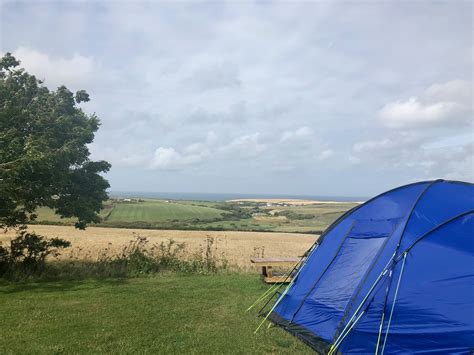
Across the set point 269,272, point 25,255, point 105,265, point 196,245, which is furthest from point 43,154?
point 196,245

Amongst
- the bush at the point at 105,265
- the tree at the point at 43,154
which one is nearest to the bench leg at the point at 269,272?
the bush at the point at 105,265

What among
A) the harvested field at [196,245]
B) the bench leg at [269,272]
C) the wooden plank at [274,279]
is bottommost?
the harvested field at [196,245]

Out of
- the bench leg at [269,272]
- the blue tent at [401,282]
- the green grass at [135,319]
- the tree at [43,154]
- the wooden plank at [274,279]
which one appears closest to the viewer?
the blue tent at [401,282]

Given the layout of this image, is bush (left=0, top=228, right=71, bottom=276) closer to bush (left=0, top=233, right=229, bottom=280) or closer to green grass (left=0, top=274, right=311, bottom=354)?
bush (left=0, top=233, right=229, bottom=280)

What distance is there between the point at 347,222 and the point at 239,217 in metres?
60.0

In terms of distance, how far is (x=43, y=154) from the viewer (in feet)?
37.3

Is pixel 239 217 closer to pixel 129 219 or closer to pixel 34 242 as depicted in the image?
pixel 129 219

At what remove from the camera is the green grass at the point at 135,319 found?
7113 millimetres

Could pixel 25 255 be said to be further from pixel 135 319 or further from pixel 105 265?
pixel 135 319

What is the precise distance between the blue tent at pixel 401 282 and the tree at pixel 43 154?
8.81 metres

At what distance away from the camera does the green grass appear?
7.11 metres

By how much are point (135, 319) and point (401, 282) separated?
5746 mm

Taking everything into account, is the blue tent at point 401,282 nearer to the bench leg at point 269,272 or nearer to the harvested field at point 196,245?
the bench leg at point 269,272

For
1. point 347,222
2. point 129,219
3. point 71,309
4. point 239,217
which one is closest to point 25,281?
point 71,309
